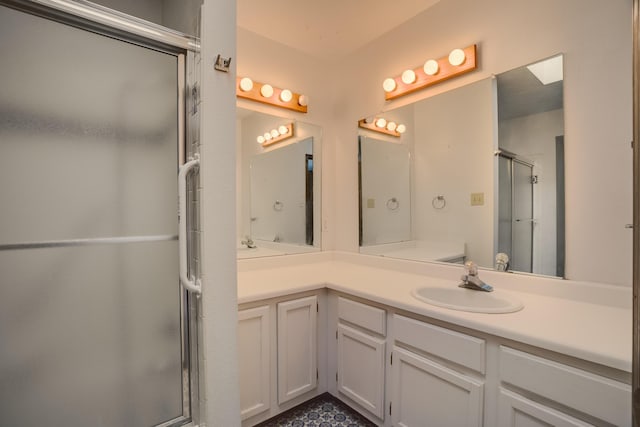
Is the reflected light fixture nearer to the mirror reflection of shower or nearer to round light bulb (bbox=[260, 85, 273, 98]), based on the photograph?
the mirror reflection of shower

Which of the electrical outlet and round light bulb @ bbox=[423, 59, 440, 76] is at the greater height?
round light bulb @ bbox=[423, 59, 440, 76]

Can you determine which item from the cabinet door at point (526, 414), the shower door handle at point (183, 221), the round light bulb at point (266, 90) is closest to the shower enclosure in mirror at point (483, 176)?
the cabinet door at point (526, 414)

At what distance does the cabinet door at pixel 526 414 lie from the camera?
948 millimetres

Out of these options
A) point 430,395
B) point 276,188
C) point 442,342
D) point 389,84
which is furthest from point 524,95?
point 276,188

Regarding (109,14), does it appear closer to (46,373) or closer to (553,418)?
(46,373)

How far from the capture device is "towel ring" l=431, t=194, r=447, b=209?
1911 mm

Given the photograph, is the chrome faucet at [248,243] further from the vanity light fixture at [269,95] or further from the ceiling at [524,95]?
the ceiling at [524,95]

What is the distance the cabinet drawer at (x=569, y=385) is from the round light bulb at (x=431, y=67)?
1614mm

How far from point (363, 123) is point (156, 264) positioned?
182 centimetres

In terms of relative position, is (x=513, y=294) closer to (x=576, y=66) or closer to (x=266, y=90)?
(x=576, y=66)

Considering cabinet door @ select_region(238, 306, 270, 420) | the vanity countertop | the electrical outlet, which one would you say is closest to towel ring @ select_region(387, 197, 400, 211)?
the vanity countertop

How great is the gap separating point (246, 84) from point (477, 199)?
171 cm

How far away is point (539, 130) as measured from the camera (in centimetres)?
148

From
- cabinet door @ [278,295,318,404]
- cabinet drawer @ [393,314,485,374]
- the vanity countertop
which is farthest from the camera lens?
cabinet door @ [278,295,318,404]
